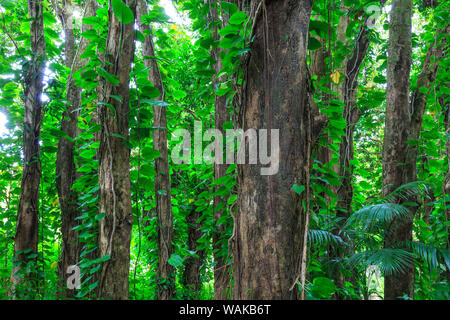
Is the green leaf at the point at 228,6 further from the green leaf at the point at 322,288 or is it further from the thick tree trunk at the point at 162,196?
the thick tree trunk at the point at 162,196

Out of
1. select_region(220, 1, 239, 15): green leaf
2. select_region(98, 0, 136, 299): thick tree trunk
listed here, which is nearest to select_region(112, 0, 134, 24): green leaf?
select_region(98, 0, 136, 299): thick tree trunk

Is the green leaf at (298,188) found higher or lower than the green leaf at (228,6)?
lower

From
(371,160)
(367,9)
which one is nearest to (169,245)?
(367,9)

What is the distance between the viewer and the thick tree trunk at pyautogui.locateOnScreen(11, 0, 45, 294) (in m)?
2.39

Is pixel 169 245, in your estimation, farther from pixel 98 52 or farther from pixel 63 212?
pixel 98 52

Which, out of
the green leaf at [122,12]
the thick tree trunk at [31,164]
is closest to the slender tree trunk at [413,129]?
the green leaf at [122,12]

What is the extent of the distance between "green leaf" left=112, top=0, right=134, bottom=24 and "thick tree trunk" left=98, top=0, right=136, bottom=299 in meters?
0.09

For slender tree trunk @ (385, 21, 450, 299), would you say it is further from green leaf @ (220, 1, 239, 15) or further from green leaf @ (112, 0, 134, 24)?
green leaf @ (112, 0, 134, 24)

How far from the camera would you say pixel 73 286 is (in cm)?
200

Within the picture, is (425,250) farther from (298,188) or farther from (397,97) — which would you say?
(298,188)

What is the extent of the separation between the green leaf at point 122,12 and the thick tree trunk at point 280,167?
0.81 metres

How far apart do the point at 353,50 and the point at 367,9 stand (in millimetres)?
1147

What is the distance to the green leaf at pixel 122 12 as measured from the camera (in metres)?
1.74
